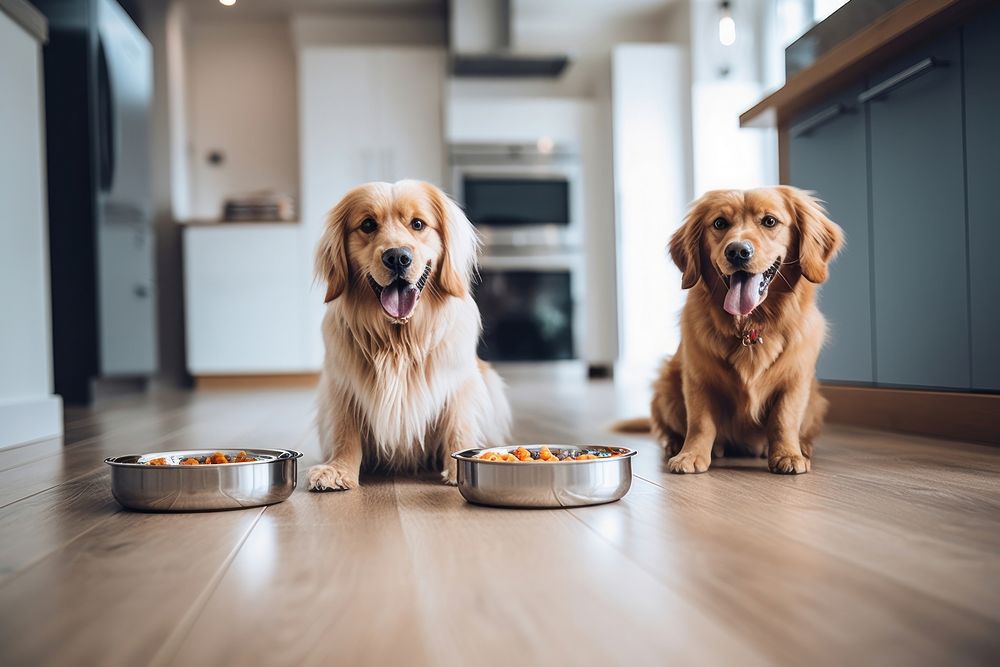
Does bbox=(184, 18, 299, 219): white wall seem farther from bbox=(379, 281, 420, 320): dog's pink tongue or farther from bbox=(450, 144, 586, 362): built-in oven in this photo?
bbox=(379, 281, 420, 320): dog's pink tongue

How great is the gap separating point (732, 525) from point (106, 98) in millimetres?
4802

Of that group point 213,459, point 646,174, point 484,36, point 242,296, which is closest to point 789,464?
point 213,459

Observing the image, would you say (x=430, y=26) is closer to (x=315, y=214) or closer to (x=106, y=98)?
(x=315, y=214)

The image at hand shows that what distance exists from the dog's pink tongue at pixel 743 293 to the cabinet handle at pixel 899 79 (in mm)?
906

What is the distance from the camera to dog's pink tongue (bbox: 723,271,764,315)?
6.23 feet

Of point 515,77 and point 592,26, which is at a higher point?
point 592,26

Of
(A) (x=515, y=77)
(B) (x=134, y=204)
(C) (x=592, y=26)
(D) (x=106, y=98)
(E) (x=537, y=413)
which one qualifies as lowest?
(E) (x=537, y=413)

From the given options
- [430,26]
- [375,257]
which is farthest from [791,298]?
[430,26]

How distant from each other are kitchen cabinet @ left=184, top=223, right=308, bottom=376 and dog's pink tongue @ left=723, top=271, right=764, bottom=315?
5182 millimetres

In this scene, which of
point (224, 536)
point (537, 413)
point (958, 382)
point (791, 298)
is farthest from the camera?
point (537, 413)

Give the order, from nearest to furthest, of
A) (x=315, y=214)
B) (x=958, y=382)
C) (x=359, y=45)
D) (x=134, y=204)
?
(x=958, y=382), (x=134, y=204), (x=315, y=214), (x=359, y=45)

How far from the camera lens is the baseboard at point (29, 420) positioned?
262 centimetres

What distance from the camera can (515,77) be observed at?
6859 mm

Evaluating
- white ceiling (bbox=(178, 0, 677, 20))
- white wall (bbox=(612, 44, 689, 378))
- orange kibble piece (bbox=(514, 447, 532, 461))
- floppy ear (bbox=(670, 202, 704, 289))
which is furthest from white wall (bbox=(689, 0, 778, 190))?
orange kibble piece (bbox=(514, 447, 532, 461))
